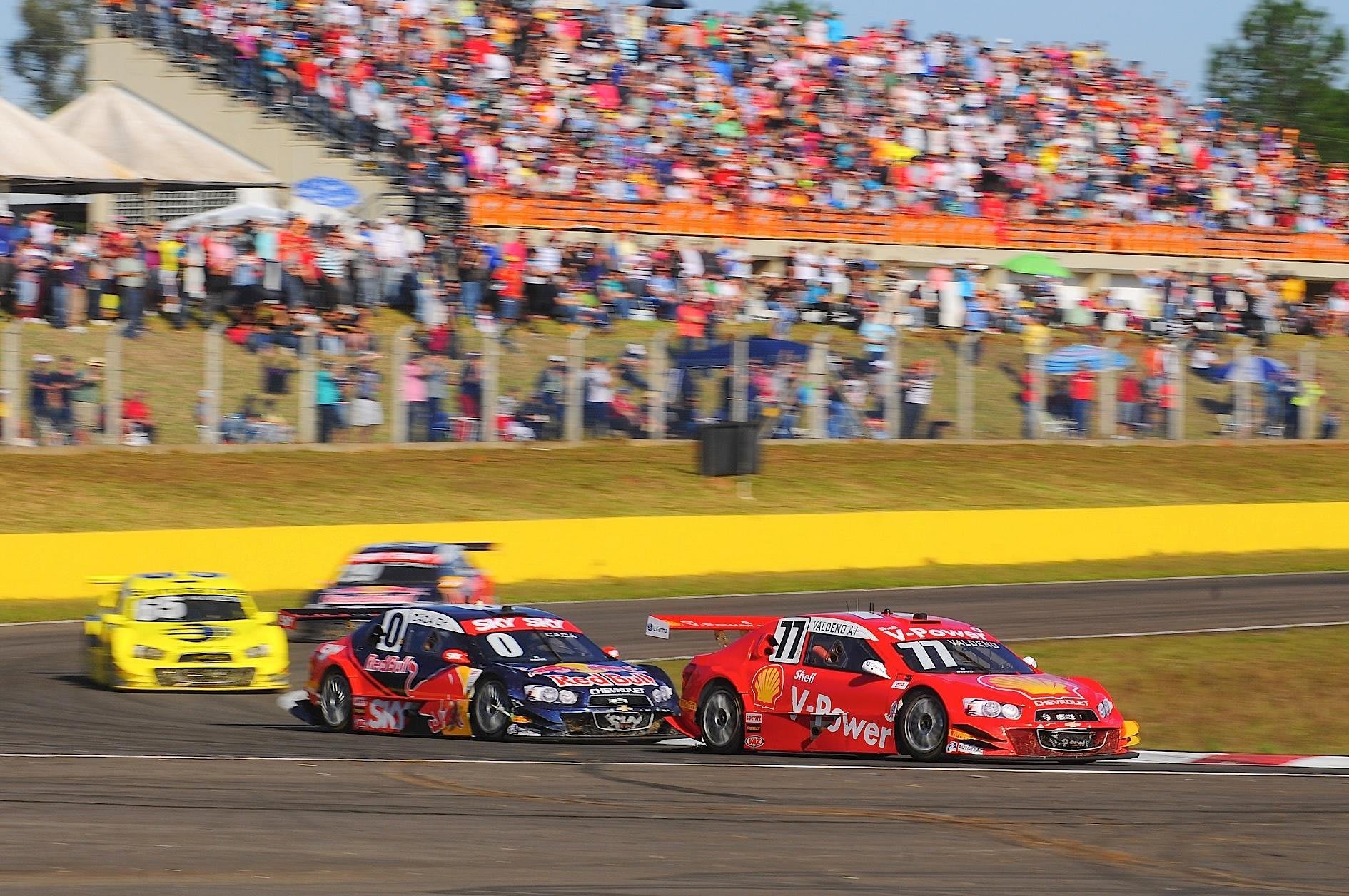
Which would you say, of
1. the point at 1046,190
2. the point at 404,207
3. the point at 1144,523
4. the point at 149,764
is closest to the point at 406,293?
the point at 404,207

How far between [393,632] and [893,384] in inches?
699

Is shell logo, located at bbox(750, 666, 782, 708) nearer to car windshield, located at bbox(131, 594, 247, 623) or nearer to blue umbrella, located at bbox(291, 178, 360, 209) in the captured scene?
car windshield, located at bbox(131, 594, 247, 623)

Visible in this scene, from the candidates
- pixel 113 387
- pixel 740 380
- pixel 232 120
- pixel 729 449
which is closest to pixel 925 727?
pixel 113 387

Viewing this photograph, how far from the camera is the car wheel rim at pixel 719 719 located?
14.0m

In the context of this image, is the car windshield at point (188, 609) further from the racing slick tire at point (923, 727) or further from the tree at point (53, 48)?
the tree at point (53, 48)

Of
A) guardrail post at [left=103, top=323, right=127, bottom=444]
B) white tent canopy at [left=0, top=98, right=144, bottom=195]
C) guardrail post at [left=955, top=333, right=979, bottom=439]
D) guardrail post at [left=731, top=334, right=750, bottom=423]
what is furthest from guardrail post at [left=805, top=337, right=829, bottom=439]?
white tent canopy at [left=0, top=98, right=144, bottom=195]

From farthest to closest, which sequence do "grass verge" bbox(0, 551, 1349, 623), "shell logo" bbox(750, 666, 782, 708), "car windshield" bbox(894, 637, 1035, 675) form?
"grass verge" bbox(0, 551, 1349, 623), "shell logo" bbox(750, 666, 782, 708), "car windshield" bbox(894, 637, 1035, 675)

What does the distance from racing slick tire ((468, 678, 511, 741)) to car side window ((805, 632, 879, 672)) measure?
7.27ft

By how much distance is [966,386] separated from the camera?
32.3 meters

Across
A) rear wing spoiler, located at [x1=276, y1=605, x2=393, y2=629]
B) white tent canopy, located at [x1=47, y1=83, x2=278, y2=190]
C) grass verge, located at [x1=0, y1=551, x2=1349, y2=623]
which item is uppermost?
white tent canopy, located at [x1=47, y1=83, x2=278, y2=190]

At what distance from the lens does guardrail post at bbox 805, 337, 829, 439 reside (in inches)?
1192

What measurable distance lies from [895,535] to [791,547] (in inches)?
60.5

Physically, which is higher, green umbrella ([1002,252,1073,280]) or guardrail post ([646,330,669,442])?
green umbrella ([1002,252,1073,280])

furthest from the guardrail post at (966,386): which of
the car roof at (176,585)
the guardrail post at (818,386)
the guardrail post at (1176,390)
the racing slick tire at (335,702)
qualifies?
the racing slick tire at (335,702)
